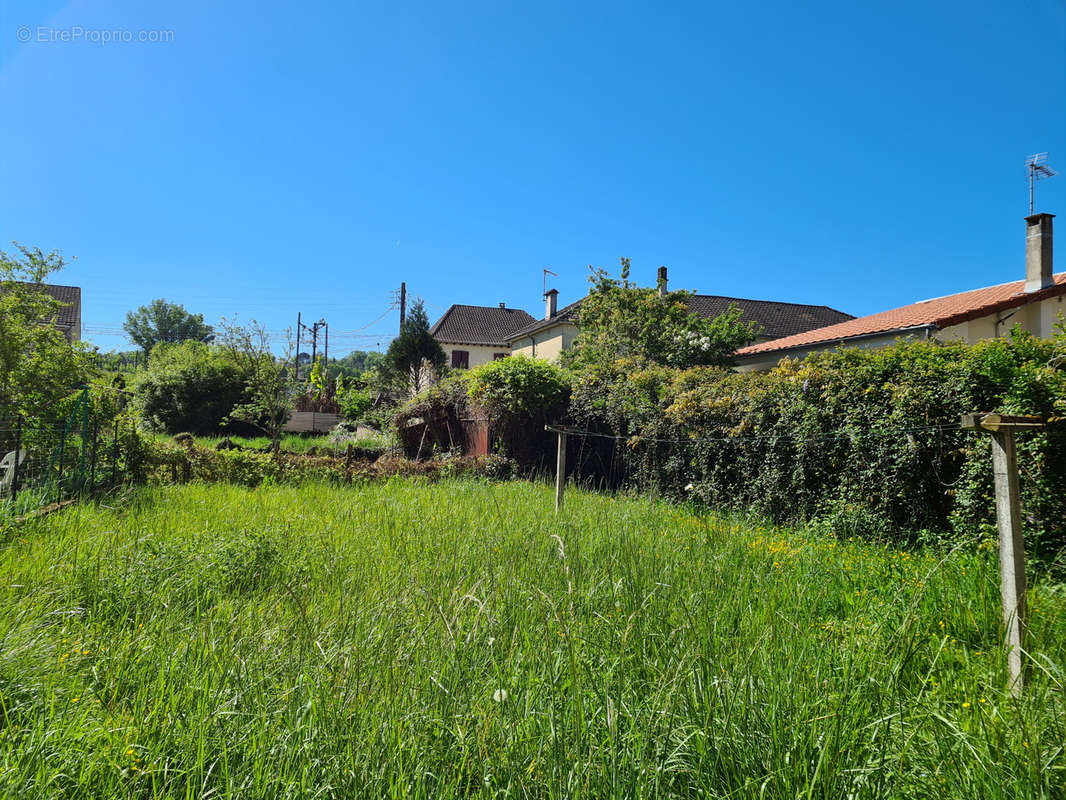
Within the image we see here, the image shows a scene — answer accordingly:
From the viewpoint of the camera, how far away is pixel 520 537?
450 cm

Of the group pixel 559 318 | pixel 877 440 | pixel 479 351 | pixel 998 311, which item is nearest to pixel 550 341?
pixel 559 318

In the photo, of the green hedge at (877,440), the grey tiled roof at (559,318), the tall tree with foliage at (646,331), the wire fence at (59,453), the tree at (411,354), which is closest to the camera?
the green hedge at (877,440)

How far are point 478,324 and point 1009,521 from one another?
41.3 meters

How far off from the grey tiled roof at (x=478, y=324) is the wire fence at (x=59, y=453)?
3164 cm

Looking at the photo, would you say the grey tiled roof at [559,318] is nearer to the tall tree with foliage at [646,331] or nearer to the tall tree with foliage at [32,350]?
the tall tree with foliage at [646,331]

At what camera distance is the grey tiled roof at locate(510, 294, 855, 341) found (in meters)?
30.4

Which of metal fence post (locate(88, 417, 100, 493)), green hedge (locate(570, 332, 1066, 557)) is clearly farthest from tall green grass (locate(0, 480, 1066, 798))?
metal fence post (locate(88, 417, 100, 493))

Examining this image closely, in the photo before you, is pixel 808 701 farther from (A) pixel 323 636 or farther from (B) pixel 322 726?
(A) pixel 323 636

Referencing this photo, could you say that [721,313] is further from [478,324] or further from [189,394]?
[189,394]

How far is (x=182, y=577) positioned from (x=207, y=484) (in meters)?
5.77

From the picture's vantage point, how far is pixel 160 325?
78312 millimetres

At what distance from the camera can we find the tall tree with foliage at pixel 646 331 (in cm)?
1720

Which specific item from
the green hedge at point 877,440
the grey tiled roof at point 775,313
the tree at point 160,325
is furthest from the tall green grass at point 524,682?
the tree at point 160,325

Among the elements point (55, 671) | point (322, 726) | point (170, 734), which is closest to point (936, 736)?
point (322, 726)
